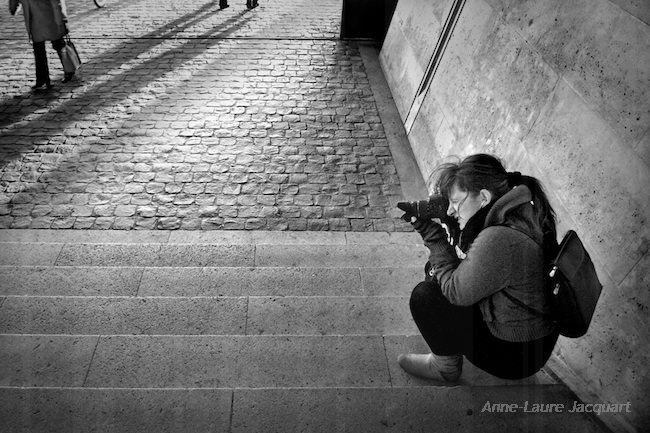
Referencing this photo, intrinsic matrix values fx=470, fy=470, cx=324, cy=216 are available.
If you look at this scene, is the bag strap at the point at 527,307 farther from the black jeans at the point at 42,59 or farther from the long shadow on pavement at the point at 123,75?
the black jeans at the point at 42,59

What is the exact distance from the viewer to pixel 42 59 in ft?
25.3

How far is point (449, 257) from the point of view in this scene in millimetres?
2676

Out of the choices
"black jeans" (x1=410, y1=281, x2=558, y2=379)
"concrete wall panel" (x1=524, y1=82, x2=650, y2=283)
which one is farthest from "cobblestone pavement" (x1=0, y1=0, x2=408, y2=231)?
"black jeans" (x1=410, y1=281, x2=558, y2=379)

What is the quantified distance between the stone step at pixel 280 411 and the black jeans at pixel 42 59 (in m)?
6.74

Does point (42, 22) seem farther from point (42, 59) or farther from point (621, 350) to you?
point (621, 350)

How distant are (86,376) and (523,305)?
8.75ft

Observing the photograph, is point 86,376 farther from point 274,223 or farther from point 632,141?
point 632,141

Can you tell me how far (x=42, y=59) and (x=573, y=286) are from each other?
852 cm

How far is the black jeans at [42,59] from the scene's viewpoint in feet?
24.8

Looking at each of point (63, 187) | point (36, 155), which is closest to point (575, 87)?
point (63, 187)

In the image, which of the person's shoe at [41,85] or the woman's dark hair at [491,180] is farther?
the person's shoe at [41,85]

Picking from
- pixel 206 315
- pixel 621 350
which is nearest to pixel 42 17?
pixel 206 315

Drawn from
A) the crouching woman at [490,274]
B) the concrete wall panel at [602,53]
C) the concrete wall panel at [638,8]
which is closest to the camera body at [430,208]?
the crouching woman at [490,274]

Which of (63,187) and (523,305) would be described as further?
(63,187)
